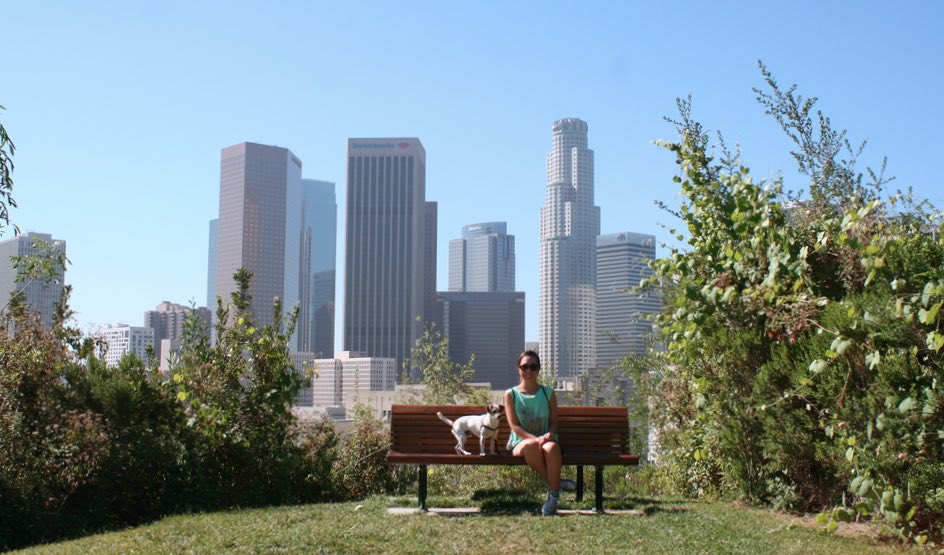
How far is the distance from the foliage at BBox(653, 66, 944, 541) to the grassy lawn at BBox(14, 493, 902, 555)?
0.46 metres

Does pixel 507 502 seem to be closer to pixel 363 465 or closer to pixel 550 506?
pixel 550 506

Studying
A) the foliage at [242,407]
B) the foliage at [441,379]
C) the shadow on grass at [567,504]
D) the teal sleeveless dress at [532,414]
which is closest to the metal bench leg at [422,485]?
the shadow on grass at [567,504]

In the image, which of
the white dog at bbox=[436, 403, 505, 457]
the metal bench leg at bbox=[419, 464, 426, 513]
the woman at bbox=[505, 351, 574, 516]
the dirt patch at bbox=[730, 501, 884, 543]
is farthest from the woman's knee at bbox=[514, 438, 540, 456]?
the dirt patch at bbox=[730, 501, 884, 543]

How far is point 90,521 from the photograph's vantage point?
290 inches

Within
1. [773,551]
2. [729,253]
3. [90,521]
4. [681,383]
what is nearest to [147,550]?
[90,521]

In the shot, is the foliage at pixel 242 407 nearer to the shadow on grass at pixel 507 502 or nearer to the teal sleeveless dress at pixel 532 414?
the shadow on grass at pixel 507 502

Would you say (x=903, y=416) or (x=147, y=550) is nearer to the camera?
(x=903, y=416)

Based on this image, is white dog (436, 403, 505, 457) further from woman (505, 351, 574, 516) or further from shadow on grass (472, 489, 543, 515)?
shadow on grass (472, 489, 543, 515)

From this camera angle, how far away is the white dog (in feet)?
24.2

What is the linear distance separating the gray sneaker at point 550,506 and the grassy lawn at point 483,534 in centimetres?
8

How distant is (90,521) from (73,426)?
0.79m

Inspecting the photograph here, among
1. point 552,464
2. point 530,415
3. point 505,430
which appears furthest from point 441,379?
point 552,464

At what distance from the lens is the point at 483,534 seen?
19.9 feet

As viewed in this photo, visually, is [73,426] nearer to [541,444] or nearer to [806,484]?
[541,444]
